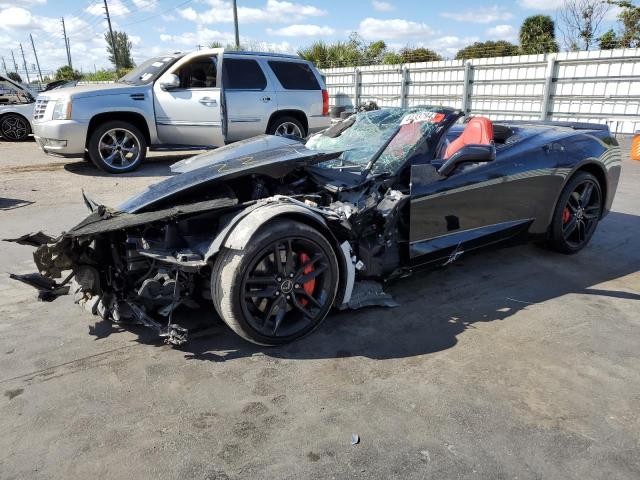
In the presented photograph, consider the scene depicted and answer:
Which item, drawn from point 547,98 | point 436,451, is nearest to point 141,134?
point 436,451

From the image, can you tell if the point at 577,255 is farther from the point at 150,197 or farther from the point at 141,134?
the point at 141,134

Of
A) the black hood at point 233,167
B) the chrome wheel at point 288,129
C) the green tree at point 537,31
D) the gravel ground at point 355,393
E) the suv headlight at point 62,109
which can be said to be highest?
the green tree at point 537,31

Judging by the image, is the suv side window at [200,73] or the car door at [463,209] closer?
the car door at [463,209]

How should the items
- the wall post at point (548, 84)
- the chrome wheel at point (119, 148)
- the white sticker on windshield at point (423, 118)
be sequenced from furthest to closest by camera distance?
the wall post at point (548, 84) → the chrome wheel at point (119, 148) → the white sticker on windshield at point (423, 118)

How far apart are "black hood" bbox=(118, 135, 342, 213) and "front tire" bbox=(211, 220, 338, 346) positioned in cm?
52

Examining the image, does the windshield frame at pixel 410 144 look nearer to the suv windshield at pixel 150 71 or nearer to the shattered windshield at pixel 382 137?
the shattered windshield at pixel 382 137

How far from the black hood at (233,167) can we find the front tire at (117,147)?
17.4 ft

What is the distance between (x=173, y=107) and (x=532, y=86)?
11.0 metres

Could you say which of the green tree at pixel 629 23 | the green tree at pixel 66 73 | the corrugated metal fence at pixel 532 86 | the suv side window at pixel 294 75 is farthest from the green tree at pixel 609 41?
the green tree at pixel 66 73

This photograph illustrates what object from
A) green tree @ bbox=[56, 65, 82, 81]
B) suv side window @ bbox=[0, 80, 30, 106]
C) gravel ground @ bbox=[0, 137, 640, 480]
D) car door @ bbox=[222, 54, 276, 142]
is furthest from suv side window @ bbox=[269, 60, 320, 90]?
green tree @ bbox=[56, 65, 82, 81]

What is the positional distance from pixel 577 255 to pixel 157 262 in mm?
4042

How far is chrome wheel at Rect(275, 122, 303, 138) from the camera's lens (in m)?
9.98

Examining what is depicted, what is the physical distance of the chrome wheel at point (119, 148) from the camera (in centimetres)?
855

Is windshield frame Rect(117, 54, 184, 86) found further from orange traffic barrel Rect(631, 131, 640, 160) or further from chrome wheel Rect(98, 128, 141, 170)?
orange traffic barrel Rect(631, 131, 640, 160)
